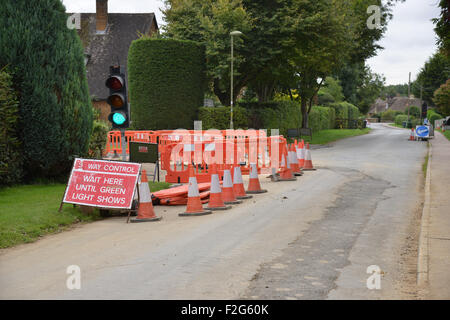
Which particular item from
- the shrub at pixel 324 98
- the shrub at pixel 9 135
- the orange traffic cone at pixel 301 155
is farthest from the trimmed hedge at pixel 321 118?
the shrub at pixel 9 135

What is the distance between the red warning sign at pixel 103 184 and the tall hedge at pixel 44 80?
323 cm

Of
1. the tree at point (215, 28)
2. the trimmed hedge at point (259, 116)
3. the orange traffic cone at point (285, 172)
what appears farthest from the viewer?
the trimmed hedge at point (259, 116)

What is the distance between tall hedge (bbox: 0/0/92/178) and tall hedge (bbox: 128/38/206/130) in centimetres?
1611

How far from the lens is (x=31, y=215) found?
959 cm

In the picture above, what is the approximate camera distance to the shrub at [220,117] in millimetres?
31531

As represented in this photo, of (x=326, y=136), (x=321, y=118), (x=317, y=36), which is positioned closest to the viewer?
(x=317, y=36)

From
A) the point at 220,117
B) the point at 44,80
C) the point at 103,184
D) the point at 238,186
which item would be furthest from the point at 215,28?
the point at 103,184

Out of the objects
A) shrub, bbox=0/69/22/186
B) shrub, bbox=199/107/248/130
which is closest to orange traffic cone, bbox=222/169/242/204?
shrub, bbox=0/69/22/186

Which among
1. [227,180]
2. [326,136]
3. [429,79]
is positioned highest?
[429,79]

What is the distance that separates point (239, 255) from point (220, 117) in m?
25.0

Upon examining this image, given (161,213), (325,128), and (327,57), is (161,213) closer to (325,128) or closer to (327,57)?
(327,57)

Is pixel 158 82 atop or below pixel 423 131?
atop

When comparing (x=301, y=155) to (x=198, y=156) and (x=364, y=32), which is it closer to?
(x=198, y=156)

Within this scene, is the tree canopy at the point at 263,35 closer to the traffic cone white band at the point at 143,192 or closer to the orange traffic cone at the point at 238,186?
the orange traffic cone at the point at 238,186
